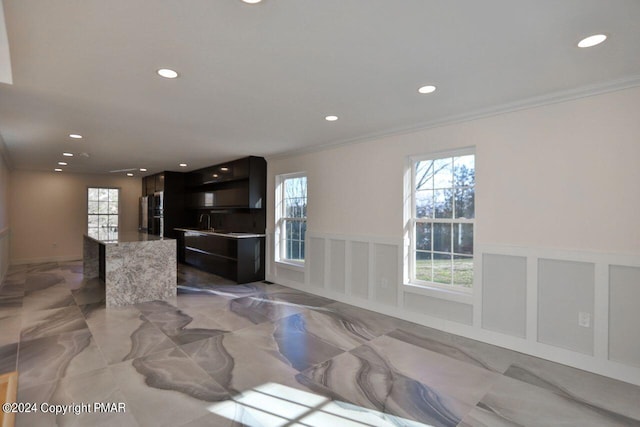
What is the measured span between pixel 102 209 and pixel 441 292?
30.6ft

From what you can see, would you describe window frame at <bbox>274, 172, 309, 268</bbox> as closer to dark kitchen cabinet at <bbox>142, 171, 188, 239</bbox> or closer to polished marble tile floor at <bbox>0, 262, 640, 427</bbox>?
polished marble tile floor at <bbox>0, 262, 640, 427</bbox>

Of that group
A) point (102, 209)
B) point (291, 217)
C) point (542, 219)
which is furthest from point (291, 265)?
point (102, 209)

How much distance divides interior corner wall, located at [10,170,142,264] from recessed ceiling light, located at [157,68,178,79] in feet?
26.5

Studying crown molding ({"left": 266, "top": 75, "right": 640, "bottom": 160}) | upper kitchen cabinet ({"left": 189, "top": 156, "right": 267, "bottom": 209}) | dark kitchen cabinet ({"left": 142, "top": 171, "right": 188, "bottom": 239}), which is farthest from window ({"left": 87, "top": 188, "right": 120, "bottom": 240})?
crown molding ({"left": 266, "top": 75, "right": 640, "bottom": 160})

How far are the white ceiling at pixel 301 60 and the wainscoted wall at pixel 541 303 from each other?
1.49 m

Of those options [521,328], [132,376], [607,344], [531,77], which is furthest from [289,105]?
[607,344]

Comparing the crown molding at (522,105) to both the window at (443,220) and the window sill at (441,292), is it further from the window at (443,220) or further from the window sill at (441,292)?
the window sill at (441,292)

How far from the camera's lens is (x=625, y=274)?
260cm

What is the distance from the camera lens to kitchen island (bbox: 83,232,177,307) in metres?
4.38

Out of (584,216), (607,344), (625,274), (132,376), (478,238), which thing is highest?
(584,216)

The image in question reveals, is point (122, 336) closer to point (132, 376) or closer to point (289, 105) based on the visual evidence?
point (132, 376)

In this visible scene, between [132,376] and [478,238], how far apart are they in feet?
11.1

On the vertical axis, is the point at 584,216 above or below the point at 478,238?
above

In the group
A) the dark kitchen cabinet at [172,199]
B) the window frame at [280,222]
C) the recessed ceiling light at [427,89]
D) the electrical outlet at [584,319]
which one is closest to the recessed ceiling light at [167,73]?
the recessed ceiling light at [427,89]
